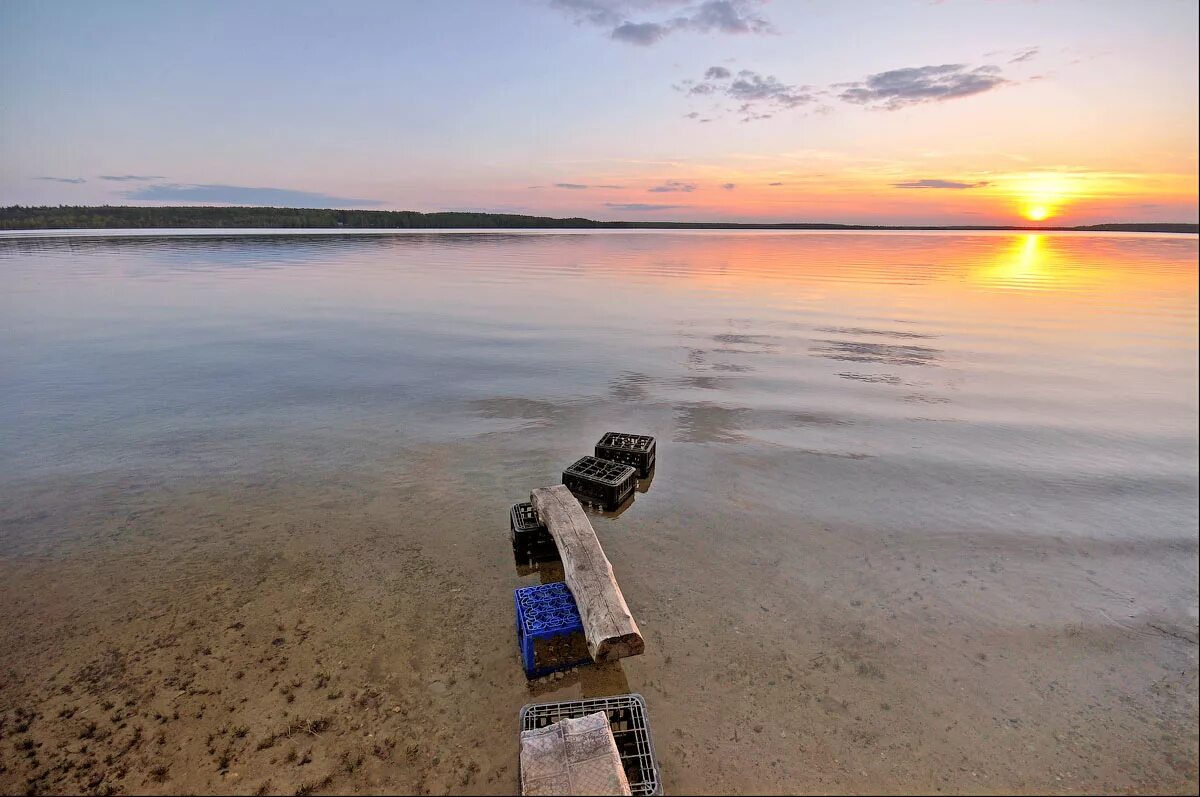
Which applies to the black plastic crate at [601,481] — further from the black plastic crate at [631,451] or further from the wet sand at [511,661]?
the wet sand at [511,661]

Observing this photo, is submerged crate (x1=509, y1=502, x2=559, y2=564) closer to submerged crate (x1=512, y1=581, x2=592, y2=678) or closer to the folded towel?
submerged crate (x1=512, y1=581, x2=592, y2=678)

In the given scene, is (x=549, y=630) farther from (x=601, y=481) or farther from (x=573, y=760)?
(x=601, y=481)

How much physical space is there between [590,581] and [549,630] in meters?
0.56

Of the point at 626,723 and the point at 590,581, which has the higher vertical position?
the point at 590,581

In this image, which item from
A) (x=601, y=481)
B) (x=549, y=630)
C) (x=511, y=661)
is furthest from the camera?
(x=601, y=481)

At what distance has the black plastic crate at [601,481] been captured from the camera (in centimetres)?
715

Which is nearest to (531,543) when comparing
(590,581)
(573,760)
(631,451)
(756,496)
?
(590,581)

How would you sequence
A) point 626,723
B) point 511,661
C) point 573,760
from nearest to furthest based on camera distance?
point 573,760 → point 626,723 → point 511,661

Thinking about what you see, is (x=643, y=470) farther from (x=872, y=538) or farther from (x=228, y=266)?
(x=228, y=266)

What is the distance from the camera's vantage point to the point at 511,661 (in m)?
4.67

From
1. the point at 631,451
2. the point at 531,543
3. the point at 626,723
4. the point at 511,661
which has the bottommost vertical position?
the point at 626,723

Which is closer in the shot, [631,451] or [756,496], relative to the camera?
[756,496]

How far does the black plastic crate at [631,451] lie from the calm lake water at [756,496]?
338 millimetres

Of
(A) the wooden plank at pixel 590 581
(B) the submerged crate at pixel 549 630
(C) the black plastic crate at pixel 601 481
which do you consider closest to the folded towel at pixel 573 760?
(A) the wooden plank at pixel 590 581
